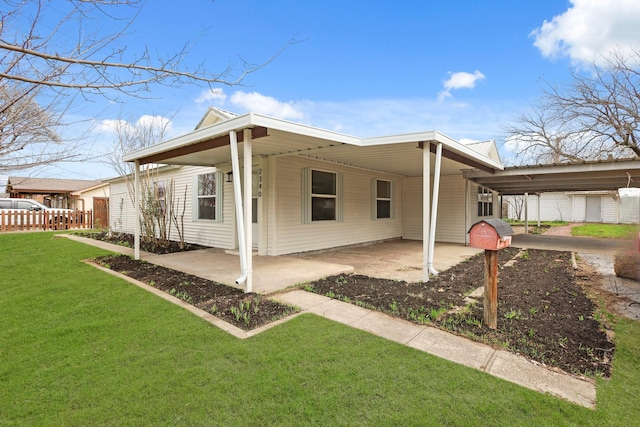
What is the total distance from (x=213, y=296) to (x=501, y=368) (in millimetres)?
3467

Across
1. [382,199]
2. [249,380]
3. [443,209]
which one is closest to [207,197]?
[382,199]

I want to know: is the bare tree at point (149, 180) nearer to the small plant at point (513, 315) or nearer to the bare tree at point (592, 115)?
the small plant at point (513, 315)

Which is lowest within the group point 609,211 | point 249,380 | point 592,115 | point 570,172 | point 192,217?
point 249,380

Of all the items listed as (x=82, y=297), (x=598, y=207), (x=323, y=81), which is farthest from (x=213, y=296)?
(x=598, y=207)

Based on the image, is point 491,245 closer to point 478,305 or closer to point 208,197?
point 478,305

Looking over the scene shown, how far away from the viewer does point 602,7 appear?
9.88 m

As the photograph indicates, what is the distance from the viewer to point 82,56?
97.9 inches

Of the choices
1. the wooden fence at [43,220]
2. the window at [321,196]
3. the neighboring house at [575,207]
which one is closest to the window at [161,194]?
the window at [321,196]

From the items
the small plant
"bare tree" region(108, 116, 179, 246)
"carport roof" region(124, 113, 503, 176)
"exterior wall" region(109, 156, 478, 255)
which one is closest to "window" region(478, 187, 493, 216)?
"exterior wall" region(109, 156, 478, 255)

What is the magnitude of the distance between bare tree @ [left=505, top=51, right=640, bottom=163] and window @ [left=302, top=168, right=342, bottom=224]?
14061 millimetres

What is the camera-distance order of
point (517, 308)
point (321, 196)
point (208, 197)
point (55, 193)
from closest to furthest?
point (517, 308) → point (321, 196) → point (208, 197) → point (55, 193)

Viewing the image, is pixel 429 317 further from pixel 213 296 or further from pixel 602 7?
pixel 602 7

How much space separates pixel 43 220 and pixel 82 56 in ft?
55.4

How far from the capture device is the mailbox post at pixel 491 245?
3.18 m
